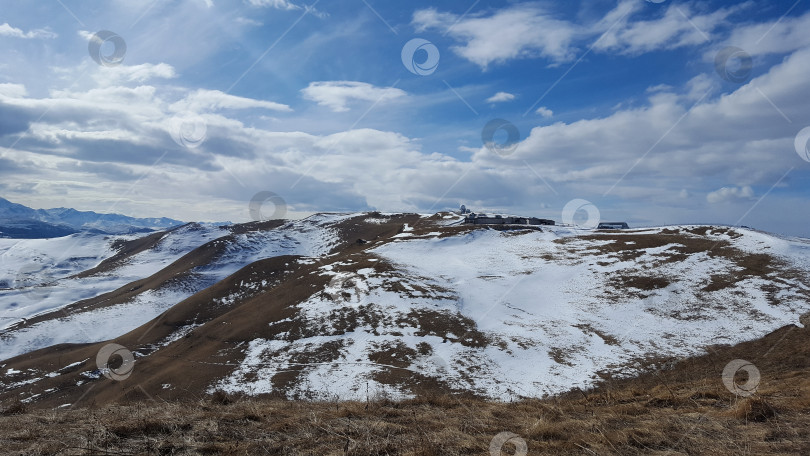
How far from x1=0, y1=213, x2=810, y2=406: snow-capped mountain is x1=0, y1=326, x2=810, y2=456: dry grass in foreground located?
27.7 feet

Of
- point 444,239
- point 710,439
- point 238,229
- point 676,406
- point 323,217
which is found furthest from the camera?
point 238,229

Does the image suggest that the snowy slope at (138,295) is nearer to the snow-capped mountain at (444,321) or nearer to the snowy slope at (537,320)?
the snow-capped mountain at (444,321)

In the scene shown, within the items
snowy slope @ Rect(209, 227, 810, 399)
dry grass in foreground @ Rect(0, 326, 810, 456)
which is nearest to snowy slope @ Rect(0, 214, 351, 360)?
snowy slope @ Rect(209, 227, 810, 399)

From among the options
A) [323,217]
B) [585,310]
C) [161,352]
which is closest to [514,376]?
[585,310]

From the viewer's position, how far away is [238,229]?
642ft

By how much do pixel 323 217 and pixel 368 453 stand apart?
6762 inches

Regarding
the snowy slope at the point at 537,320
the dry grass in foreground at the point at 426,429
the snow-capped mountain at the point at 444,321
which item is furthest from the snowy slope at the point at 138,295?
the dry grass in foreground at the point at 426,429

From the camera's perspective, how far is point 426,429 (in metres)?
8.19

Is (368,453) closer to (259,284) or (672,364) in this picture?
(672,364)

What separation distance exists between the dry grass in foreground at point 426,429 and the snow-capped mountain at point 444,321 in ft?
27.7

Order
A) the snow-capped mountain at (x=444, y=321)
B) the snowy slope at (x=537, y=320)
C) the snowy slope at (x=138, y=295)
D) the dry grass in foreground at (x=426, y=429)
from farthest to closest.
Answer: the snowy slope at (x=138, y=295), the snow-capped mountain at (x=444, y=321), the snowy slope at (x=537, y=320), the dry grass in foreground at (x=426, y=429)

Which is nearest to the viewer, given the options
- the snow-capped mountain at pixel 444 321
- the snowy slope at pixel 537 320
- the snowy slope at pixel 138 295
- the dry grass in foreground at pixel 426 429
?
the dry grass in foreground at pixel 426 429

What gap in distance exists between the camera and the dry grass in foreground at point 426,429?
6.71 m

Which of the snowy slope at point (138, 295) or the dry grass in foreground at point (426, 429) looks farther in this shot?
the snowy slope at point (138, 295)
